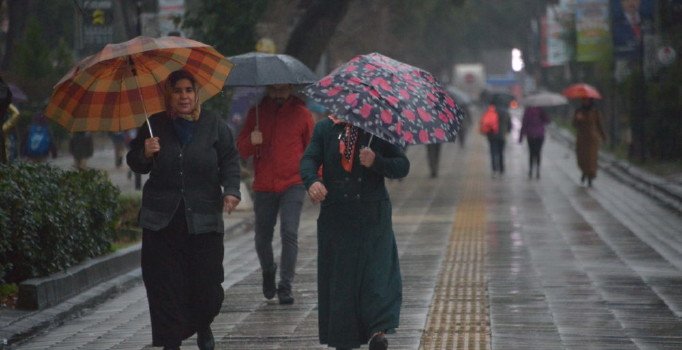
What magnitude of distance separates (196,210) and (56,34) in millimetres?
39916

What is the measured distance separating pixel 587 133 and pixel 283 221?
17.1 m

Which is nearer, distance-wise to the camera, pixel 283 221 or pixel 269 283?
pixel 283 221

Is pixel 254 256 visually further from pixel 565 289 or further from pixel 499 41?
pixel 499 41

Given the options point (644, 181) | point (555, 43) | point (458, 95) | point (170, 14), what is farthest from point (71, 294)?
point (555, 43)

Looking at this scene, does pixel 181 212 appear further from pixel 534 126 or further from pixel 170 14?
pixel 534 126

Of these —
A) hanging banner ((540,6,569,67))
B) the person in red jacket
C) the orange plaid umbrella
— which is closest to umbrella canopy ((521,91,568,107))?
the person in red jacket

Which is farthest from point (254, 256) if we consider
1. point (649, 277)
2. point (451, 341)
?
point (451, 341)

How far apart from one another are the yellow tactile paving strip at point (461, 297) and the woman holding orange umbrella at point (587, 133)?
7.39m

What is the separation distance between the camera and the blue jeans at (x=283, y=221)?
1100 centimetres

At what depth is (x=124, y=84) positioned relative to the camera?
8.52 metres

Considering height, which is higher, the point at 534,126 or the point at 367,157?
the point at 367,157

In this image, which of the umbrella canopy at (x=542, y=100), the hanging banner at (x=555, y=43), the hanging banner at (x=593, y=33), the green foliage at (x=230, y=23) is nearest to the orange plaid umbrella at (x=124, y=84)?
the green foliage at (x=230, y=23)

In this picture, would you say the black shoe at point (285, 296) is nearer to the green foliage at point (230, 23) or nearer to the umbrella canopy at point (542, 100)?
the green foliage at point (230, 23)

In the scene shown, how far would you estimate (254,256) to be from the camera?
1554cm
